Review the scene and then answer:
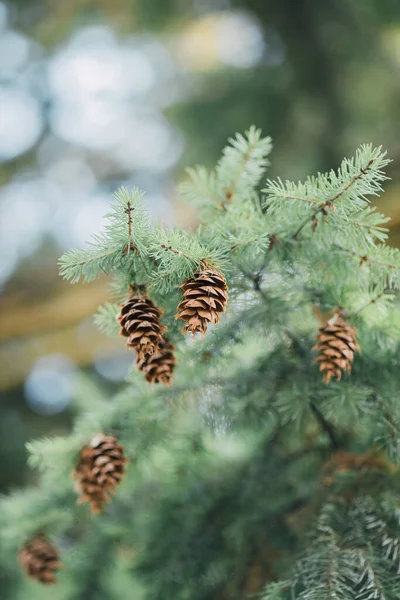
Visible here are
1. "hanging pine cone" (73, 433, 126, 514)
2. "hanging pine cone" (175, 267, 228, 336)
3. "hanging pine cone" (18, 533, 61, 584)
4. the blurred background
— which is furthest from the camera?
the blurred background

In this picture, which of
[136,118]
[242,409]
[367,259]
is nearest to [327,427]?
[242,409]

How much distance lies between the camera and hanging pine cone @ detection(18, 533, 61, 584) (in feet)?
2.50

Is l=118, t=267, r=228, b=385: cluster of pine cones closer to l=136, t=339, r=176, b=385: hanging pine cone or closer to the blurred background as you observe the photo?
l=136, t=339, r=176, b=385: hanging pine cone

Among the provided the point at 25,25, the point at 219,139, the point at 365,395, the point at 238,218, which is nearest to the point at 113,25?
the point at 25,25

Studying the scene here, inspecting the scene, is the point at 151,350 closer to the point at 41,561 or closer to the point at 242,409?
the point at 242,409

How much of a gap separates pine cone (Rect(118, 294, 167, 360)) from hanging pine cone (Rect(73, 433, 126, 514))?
178 mm

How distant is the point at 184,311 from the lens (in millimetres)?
496

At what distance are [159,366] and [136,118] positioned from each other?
5.97 feet

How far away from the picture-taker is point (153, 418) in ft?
2.33

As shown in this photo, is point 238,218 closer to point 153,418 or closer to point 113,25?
point 153,418

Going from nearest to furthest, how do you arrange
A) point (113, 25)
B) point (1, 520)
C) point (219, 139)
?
1. point (1, 520)
2. point (219, 139)
3. point (113, 25)

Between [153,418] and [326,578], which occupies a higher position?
[153,418]

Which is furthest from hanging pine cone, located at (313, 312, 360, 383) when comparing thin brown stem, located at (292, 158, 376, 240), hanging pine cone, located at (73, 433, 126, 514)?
hanging pine cone, located at (73, 433, 126, 514)

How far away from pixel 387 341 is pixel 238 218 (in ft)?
0.74
